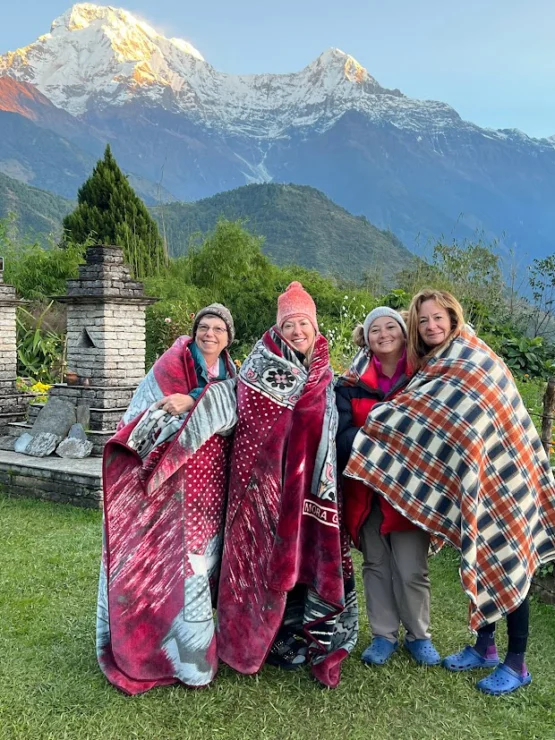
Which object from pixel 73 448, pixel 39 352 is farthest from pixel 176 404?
pixel 39 352

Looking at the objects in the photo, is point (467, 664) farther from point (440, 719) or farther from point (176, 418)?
point (176, 418)

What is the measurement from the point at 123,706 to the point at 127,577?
1.63ft

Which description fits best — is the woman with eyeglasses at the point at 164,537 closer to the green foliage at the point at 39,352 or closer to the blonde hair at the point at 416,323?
the blonde hair at the point at 416,323

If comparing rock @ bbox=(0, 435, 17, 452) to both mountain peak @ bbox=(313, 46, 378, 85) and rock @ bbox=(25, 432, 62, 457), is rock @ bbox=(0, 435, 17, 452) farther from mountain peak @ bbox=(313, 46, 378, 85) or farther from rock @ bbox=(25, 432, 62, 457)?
mountain peak @ bbox=(313, 46, 378, 85)

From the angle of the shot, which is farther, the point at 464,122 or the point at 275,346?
the point at 464,122

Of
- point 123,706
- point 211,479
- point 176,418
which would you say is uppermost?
point 176,418

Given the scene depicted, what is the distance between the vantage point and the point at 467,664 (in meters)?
2.96

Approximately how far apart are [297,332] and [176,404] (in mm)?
611

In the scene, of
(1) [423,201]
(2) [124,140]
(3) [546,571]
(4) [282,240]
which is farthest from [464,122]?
(3) [546,571]

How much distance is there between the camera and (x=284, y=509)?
2752 millimetres

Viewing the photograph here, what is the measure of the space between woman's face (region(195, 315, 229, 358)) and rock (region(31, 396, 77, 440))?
164 inches

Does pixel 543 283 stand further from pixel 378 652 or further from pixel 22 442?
pixel 378 652

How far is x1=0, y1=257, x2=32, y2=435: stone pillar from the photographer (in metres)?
7.55

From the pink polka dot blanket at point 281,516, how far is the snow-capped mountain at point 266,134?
110561mm
